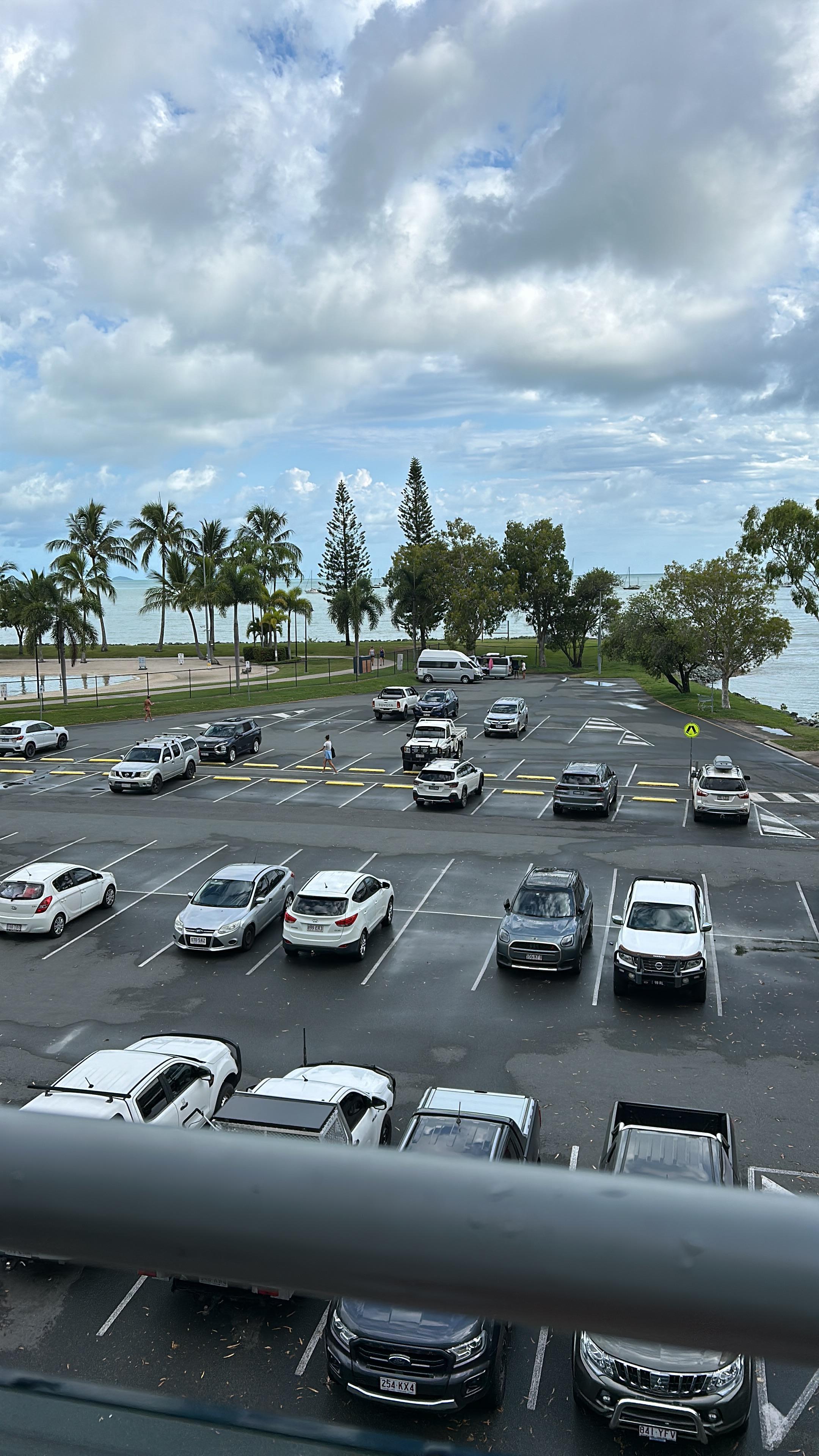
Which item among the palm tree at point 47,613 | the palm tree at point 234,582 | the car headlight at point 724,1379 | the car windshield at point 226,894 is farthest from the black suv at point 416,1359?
the palm tree at point 234,582

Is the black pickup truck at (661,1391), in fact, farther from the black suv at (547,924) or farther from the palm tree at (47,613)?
the palm tree at (47,613)

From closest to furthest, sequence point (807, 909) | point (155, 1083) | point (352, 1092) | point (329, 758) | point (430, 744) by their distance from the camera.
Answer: point (352, 1092) < point (155, 1083) < point (807, 909) < point (329, 758) < point (430, 744)

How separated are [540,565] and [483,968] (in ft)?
261

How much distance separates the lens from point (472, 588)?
92188 millimetres

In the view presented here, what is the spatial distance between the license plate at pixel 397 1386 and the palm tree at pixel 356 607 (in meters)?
79.9

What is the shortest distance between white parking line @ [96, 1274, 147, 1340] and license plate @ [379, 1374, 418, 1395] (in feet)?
7.77

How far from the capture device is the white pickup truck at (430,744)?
4266 centimetres

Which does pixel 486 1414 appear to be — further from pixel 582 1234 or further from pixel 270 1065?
pixel 582 1234

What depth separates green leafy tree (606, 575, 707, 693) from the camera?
67.0 meters

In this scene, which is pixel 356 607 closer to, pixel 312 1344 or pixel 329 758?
pixel 329 758

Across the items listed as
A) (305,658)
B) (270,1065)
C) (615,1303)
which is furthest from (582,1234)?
(305,658)

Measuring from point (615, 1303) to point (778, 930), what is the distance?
2312 centimetres

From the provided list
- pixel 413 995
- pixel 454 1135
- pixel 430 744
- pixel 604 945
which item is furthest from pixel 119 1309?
pixel 430 744

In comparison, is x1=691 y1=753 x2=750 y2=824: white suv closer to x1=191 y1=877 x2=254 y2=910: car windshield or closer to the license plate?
x1=191 y1=877 x2=254 y2=910: car windshield
